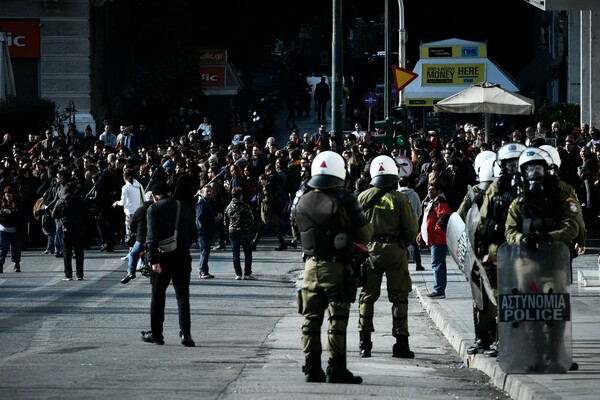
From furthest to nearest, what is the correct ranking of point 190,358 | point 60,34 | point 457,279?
point 60,34
point 457,279
point 190,358

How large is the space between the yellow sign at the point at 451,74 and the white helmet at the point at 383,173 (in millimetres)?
25278

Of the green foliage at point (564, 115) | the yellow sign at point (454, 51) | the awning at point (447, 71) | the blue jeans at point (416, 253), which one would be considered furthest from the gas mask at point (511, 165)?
the yellow sign at point (454, 51)

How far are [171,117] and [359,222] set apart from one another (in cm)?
3470

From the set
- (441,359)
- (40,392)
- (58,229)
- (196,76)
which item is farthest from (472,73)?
(40,392)

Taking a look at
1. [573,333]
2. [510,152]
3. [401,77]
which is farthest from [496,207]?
[401,77]

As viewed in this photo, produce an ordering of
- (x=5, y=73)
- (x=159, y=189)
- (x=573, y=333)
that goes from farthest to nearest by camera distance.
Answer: (x=5, y=73), (x=159, y=189), (x=573, y=333)

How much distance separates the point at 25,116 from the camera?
3691 cm

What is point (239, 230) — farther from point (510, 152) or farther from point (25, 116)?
point (25, 116)

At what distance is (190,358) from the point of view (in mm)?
14000

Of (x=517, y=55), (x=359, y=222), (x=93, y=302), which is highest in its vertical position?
(x=517, y=55)

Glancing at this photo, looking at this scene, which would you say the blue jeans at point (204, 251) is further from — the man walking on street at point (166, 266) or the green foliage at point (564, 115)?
the green foliage at point (564, 115)

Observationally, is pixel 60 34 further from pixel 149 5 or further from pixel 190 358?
pixel 190 358

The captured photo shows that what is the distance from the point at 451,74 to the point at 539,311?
28.7 m

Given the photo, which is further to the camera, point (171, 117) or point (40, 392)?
point (171, 117)
